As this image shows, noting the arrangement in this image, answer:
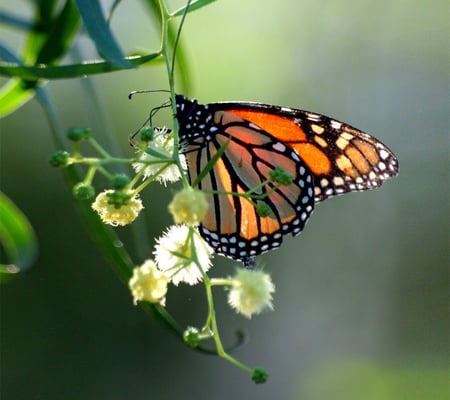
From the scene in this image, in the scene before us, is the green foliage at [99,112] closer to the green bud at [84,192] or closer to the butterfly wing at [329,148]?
the green bud at [84,192]

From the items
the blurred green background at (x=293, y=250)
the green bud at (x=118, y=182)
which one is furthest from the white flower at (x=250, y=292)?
the blurred green background at (x=293, y=250)

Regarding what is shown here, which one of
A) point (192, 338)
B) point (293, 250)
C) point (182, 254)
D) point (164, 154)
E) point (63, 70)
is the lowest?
point (192, 338)

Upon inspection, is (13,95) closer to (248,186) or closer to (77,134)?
(77,134)

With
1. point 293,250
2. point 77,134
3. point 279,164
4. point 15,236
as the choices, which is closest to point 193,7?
point 77,134

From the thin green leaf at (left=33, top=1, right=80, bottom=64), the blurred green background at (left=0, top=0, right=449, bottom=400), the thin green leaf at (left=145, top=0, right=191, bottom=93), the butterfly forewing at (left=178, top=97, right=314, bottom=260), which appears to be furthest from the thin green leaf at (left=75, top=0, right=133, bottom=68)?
the blurred green background at (left=0, top=0, right=449, bottom=400)

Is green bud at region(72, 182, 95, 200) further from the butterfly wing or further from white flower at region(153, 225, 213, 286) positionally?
the butterfly wing
